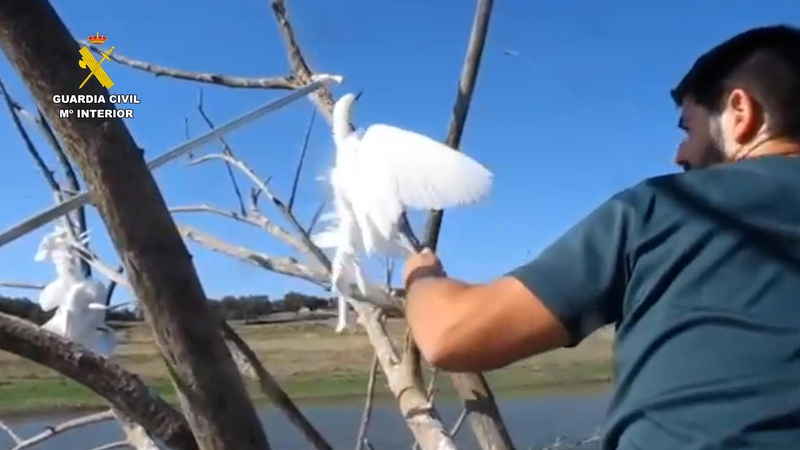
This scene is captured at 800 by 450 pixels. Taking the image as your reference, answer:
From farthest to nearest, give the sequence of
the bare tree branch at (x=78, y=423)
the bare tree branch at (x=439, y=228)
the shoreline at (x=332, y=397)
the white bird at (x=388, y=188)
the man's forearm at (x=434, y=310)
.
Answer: the shoreline at (x=332, y=397)
the bare tree branch at (x=78, y=423)
the bare tree branch at (x=439, y=228)
the white bird at (x=388, y=188)
the man's forearm at (x=434, y=310)

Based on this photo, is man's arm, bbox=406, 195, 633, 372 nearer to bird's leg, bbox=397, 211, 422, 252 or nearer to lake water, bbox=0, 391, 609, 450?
bird's leg, bbox=397, 211, 422, 252

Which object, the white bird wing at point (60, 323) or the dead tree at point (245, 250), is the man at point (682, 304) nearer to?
the dead tree at point (245, 250)

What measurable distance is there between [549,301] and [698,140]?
0.19m

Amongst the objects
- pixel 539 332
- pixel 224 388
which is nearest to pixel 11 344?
pixel 224 388

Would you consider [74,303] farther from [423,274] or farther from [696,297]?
[696,297]

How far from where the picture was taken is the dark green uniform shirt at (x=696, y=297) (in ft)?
2.34

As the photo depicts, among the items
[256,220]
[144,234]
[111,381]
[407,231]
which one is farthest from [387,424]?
[144,234]

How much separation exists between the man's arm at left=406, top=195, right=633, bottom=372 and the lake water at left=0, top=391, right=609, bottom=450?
162 inches

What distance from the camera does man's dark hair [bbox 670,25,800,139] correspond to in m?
0.78

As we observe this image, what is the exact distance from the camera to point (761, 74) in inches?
31.0

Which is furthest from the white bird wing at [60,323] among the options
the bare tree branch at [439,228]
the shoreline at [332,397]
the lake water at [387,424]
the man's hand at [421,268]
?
the shoreline at [332,397]

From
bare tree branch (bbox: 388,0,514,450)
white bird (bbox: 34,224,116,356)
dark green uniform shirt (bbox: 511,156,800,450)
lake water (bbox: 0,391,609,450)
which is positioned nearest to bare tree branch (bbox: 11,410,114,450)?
white bird (bbox: 34,224,116,356)

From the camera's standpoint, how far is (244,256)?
4.88ft

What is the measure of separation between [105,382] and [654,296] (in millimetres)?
373
